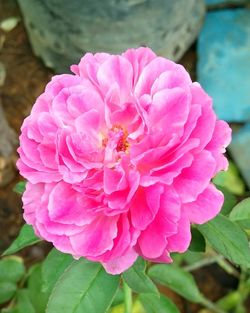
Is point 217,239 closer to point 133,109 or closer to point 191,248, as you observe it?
point 191,248

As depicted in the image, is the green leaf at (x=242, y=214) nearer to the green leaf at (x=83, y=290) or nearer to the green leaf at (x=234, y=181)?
the green leaf at (x=83, y=290)

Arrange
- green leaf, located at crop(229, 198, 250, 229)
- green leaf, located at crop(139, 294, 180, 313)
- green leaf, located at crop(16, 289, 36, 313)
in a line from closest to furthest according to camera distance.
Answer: green leaf, located at crop(229, 198, 250, 229), green leaf, located at crop(139, 294, 180, 313), green leaf, located at crop(16, 289, 36, 313)

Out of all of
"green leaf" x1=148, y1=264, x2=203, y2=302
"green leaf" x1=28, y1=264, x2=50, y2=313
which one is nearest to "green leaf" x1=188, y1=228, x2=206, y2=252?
"green leaf" x1=148, y1=264, x2=203, y2=302

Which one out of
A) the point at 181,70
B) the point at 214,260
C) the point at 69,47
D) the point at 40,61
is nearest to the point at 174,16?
the point at 69,47

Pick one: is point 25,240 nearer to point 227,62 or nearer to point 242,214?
point 242,214

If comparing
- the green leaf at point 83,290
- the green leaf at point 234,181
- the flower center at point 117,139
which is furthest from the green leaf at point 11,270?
the green leaf at point 234,181

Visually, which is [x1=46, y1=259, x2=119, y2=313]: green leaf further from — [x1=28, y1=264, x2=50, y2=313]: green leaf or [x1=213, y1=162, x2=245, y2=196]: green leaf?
[x1=213, y1=162, x2=245, y2=196]: green leaf
